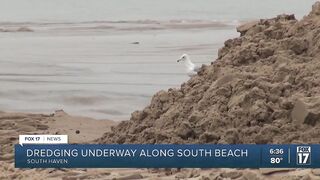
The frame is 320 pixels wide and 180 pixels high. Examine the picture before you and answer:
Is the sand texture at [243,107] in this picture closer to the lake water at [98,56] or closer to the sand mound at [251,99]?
the sand mound at [251,99]

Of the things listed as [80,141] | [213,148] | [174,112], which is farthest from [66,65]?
[213,148]

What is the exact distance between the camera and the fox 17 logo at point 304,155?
5.87m

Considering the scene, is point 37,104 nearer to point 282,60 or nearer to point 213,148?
point 282,60

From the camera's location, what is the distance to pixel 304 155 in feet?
19.3

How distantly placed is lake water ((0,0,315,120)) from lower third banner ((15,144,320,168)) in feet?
15.1

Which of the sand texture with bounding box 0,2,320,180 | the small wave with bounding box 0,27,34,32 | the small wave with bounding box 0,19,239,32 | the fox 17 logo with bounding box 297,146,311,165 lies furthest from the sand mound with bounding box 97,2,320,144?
the small wave with bounding box 0,19,239,32

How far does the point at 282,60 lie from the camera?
25.2 ft

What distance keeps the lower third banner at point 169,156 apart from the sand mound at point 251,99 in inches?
21.8

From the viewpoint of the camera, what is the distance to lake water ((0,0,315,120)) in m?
12.6

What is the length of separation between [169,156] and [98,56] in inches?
531

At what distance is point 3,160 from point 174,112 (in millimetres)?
1719

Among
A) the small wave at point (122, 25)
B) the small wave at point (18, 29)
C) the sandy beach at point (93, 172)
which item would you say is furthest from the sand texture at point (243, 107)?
the small wave at point (122, 25)

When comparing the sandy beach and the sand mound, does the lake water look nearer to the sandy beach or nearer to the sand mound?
the sandy beach

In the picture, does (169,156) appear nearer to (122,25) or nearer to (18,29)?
(18,29)
